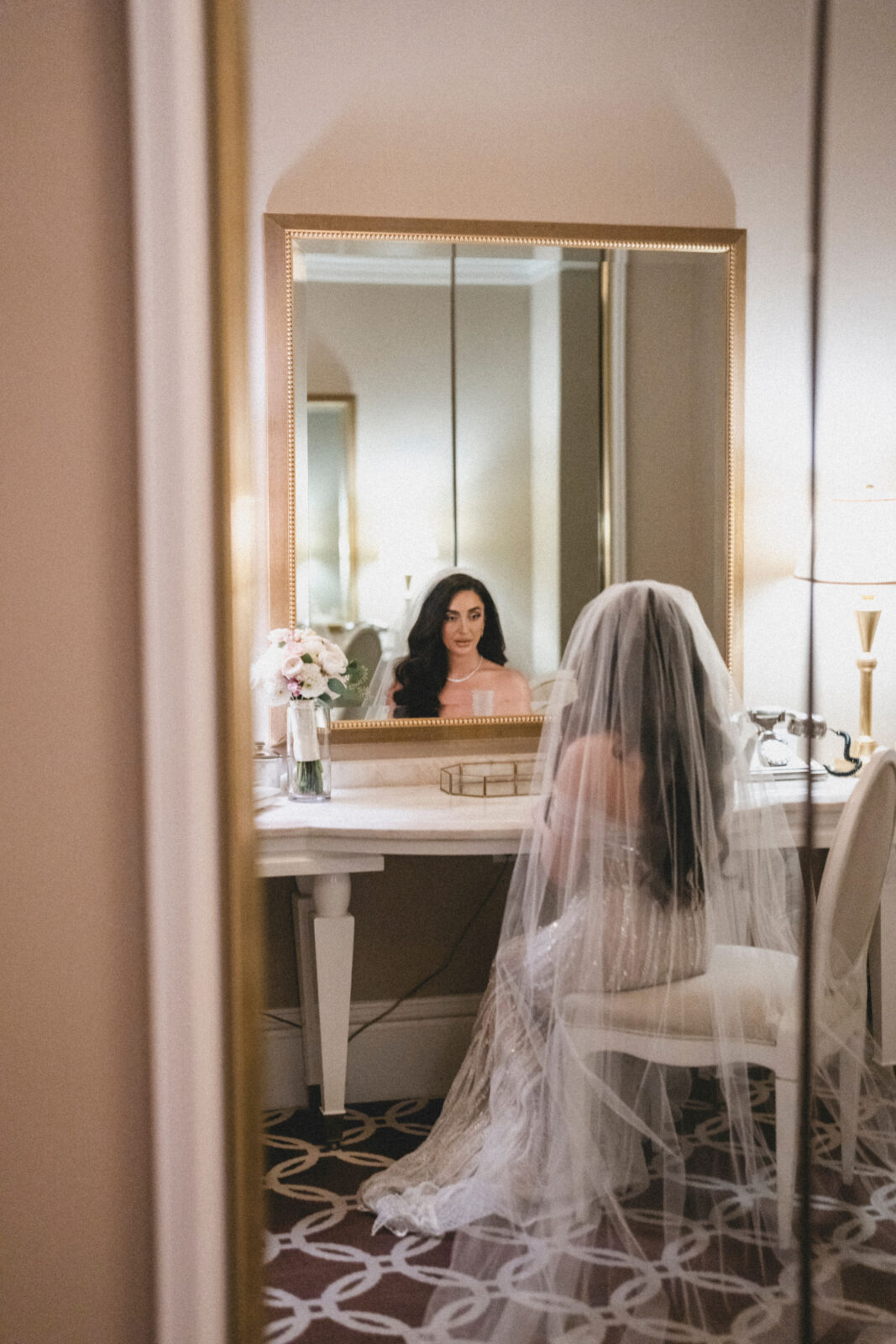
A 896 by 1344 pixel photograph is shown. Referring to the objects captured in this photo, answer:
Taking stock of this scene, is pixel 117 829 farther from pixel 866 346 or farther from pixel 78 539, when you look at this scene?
pixel 866 346

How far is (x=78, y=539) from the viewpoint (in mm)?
1148

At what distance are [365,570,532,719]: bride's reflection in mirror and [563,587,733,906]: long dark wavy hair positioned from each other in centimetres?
63

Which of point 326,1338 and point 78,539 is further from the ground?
point 78,539

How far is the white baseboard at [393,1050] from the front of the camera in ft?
7.36

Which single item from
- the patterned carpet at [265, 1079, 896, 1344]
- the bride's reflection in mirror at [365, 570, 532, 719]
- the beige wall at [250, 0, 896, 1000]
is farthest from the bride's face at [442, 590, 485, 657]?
the patterned carpet at [265, 1079, 896, 1344]

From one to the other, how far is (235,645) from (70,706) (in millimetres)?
176

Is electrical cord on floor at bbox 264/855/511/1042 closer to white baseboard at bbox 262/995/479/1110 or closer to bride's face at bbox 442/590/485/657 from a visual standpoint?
white baseboard at bbox 262/995/479/1110

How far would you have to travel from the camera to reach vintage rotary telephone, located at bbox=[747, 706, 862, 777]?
123 centimetres

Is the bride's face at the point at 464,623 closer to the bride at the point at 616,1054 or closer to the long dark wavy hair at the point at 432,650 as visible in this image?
the long dark wavy hair at the point at 432,650

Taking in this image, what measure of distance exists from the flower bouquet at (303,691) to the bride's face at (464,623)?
0.25m

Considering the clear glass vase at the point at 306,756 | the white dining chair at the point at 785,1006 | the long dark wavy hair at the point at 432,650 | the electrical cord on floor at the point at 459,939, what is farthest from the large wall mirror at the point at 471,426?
the white dining chair at the point at 785,1006

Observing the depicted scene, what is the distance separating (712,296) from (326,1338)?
1792mm

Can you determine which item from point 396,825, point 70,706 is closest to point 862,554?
point 70,706

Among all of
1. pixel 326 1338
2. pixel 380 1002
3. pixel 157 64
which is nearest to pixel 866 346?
pixel 157 64
